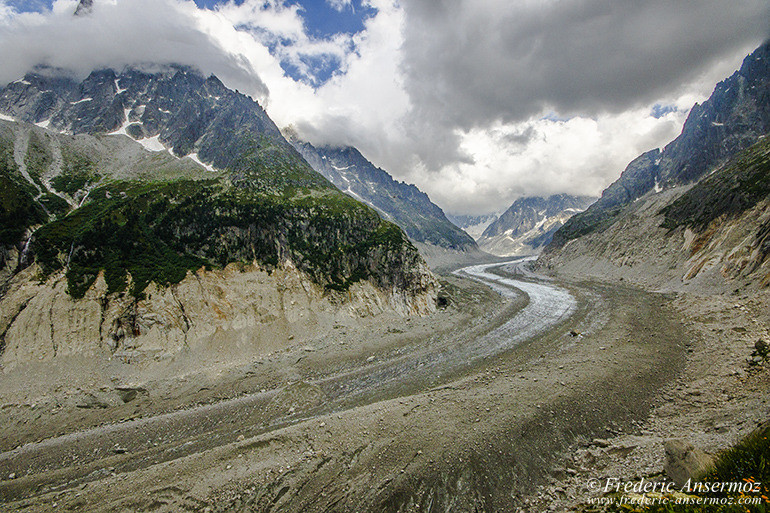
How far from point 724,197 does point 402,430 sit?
92741mm

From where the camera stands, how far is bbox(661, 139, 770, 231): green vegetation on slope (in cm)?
5664

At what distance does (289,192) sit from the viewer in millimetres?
73062

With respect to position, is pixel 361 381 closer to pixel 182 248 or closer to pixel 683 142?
pixel 182 248

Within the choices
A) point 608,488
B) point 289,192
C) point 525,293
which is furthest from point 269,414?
point 525,293

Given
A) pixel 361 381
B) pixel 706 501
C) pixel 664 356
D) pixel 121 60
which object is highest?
pixel 121 60

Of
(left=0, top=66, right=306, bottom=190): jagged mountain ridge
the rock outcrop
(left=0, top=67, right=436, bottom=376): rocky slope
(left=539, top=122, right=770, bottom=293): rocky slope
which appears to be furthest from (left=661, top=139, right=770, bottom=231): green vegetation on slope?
(left=0, top=66, right=306, bottom=190): jagged mountain ridge

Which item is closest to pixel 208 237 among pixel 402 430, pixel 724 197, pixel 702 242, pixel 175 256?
pixel 175 256

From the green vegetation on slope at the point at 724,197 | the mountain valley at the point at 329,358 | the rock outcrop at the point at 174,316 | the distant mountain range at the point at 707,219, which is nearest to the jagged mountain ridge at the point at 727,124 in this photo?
the distant mountain range at the point at 707,219

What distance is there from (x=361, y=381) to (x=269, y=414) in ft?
29.7

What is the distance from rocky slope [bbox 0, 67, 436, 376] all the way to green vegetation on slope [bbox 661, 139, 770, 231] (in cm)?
6574

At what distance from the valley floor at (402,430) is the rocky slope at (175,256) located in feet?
29.8

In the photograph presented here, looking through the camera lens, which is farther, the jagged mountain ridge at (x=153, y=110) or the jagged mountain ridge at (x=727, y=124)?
the jagged mountain ridge at (x=727, y=124)

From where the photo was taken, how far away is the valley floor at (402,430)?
14.2 m

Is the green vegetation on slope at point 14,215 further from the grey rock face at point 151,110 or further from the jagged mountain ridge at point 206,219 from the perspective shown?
the grey rock face at point 151,110
